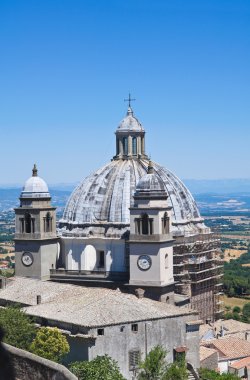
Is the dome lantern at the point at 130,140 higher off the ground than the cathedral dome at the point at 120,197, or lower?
higher

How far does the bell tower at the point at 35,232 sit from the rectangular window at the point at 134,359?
16.8 m

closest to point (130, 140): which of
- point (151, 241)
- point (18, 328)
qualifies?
point (151, 241)

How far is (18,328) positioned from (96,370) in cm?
746

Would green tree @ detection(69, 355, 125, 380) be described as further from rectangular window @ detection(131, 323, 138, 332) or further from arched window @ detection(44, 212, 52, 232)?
arched window @ detection(44, 212, 52, 232)

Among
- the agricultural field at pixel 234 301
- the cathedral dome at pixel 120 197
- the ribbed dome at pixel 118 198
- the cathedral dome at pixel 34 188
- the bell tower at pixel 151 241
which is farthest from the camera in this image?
the agricultural field at pixel 234 301

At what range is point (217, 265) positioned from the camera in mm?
66125

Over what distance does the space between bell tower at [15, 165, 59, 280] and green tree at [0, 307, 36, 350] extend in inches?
531

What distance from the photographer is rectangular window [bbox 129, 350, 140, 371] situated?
45.4 metres

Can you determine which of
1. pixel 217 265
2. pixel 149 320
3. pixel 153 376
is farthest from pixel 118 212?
pixel 153 376

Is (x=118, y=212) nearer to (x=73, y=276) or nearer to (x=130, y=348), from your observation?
→ (x=73, y=276)

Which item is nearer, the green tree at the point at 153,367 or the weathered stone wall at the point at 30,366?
the weathered stone wall at the point at 30,366

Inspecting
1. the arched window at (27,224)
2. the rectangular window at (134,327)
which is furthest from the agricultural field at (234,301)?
the rectangular window at (134,327)

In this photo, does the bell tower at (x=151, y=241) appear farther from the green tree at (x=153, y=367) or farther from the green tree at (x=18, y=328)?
the green tree at (x=153, y=367)

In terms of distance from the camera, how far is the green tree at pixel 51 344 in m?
42.9
